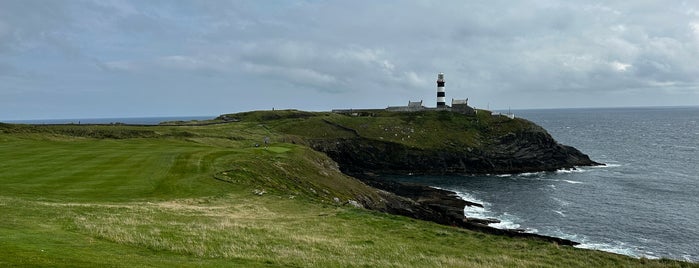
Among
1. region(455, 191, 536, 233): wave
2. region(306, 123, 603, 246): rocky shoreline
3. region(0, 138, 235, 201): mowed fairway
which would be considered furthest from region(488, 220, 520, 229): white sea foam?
region(306, 123, 603, 246): rocky shoreline

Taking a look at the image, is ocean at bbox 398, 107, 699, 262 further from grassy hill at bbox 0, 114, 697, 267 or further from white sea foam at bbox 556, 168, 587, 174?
grassy hill at bbox 0, 114, 697, 267

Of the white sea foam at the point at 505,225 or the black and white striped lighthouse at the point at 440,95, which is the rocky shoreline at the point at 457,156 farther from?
the white sea foam at the point at 505,225

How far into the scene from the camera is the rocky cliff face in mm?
107688

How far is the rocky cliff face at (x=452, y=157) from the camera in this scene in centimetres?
10769

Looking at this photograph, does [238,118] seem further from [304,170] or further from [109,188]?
[109,188]

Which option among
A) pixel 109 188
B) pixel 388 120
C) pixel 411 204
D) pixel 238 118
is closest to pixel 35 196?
pixel 109 188

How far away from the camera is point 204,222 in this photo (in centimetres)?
2677

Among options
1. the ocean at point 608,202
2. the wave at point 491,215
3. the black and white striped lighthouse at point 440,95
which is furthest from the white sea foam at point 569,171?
the black and white striped lighthouse at point 440,95

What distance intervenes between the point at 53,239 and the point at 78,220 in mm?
5355

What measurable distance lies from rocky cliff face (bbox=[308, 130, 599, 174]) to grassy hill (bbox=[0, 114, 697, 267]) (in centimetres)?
5681

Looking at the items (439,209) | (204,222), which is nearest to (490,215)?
(439,209)

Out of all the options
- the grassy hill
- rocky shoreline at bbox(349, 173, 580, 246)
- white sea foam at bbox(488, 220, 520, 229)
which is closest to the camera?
the grassy hill

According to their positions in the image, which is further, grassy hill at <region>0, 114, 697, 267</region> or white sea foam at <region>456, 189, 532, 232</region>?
white sea foam at <region>456, 189, 532, 232</region>

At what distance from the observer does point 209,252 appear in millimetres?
19438
